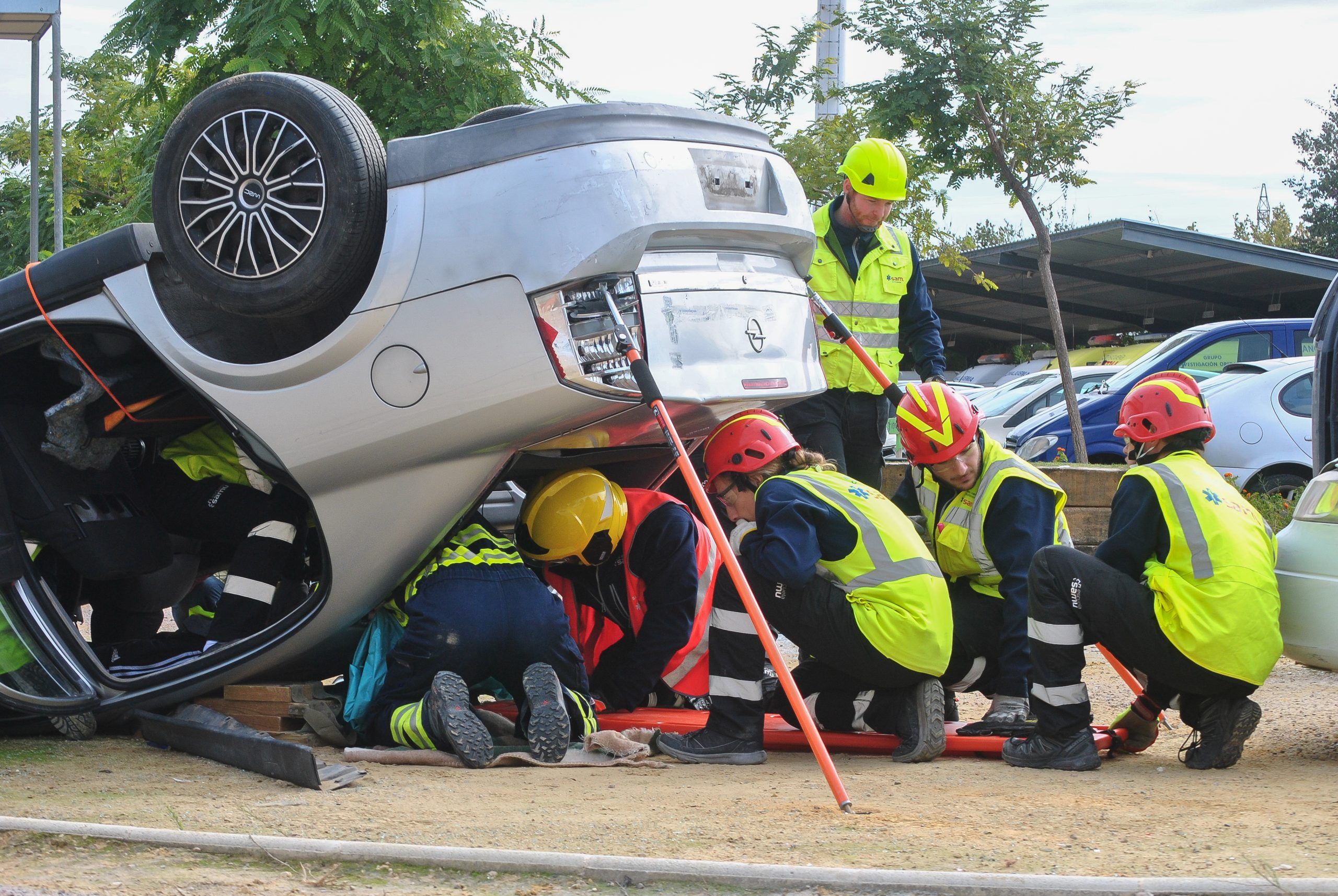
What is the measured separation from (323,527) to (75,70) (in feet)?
54.2

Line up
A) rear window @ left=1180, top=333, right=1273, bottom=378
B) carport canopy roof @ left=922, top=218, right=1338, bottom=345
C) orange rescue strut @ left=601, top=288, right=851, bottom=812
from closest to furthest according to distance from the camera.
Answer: orange rescue strut @ left=601, top=288, right=851, bottom=812 → rear window @ left=1180, top=333, right=1273, bottom=378 → carport canopy roof @ left=922, top=218, right=1338, bottom=345

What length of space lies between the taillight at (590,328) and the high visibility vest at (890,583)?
73cm

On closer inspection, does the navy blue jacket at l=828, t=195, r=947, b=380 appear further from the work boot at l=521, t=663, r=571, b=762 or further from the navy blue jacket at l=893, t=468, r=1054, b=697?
the work boot at l=521, t=663, r=571, b=762

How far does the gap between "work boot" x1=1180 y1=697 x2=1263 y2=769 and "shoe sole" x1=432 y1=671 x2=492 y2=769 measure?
216cm

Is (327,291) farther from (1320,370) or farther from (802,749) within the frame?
(1320,370)

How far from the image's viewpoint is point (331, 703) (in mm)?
4527

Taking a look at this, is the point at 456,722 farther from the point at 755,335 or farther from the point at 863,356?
the point at 863,356

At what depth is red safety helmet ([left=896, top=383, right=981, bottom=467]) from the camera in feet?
14.9

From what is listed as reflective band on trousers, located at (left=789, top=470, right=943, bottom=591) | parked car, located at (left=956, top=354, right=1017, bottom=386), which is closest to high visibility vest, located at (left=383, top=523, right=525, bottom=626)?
reflective band on trousers, located at (left=789, top=470, right=943, bottom=591)

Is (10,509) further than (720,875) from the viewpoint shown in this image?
Yes

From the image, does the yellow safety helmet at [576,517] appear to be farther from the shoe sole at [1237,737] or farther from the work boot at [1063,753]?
the shoe sole at [1237,737]

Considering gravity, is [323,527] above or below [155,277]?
below

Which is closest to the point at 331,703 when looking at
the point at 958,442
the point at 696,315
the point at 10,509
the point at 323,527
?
the point at 323,527

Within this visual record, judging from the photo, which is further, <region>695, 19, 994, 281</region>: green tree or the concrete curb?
<region>695, 19, 994, 281</region>: green tree
